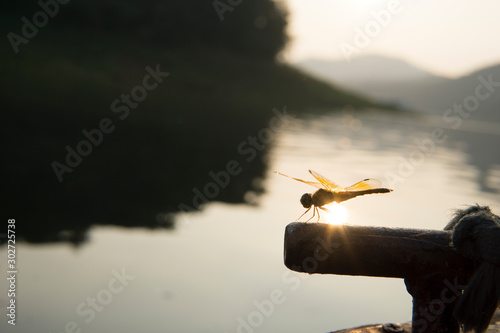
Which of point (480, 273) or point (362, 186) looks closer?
point (480, 273)

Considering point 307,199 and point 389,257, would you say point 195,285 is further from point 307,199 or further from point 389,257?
point 389,257

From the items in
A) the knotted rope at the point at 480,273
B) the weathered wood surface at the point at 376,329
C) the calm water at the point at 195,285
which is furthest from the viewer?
the calm water at the point at 195,285

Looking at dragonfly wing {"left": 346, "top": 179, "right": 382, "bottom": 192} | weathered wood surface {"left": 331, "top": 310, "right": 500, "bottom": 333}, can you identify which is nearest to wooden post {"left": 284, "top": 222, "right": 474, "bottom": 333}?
weathered wood surface {"left": 331, "top": 310, "right": 500, "bottom": 333}

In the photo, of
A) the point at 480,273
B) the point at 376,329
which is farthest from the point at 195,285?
the point at 480,273

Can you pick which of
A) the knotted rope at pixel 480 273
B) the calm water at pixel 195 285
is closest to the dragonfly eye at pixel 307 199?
the knotted rope at pixel 480 273

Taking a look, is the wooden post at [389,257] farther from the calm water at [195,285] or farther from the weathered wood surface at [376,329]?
the calm water at [195,285]

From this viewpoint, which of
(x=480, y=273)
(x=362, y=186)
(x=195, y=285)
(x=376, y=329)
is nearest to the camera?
(x=480, y=273)
